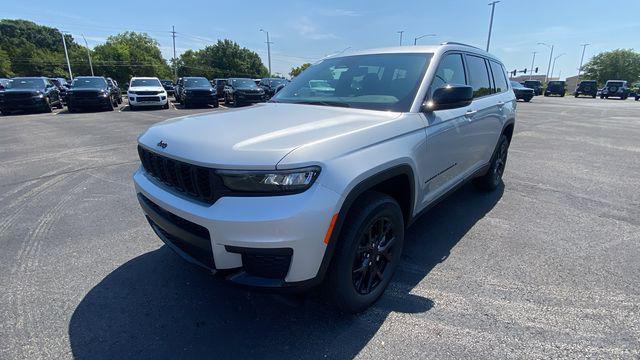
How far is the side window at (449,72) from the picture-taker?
3065 mm

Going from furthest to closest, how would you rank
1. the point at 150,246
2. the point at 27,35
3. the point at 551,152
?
the point at 27,35
the point at 551,152
the point at 150,246

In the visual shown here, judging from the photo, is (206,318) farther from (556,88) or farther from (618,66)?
(618,66)

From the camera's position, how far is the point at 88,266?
3.10m

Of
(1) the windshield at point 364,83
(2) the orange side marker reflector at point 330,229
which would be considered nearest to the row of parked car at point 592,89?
(1) the windshield at point 364,83

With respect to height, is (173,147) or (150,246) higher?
(173,147)

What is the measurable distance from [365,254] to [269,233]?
0.86 meters

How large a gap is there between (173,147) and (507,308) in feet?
Answer: 8.36

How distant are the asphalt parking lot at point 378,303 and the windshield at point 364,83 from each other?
1452 millimetres

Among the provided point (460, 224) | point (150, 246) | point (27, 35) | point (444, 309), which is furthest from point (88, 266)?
point (27, 35)

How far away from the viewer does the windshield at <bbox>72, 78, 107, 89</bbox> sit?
17125 mm

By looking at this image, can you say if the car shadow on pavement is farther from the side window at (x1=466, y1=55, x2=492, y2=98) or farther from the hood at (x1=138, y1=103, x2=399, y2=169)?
the side window at (x1=466, y1=55, x2=492, y2=98)

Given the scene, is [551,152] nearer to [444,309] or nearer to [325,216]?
[444,309]

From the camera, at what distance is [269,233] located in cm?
185

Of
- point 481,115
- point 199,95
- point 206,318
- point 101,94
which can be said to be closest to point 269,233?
point 206,318
